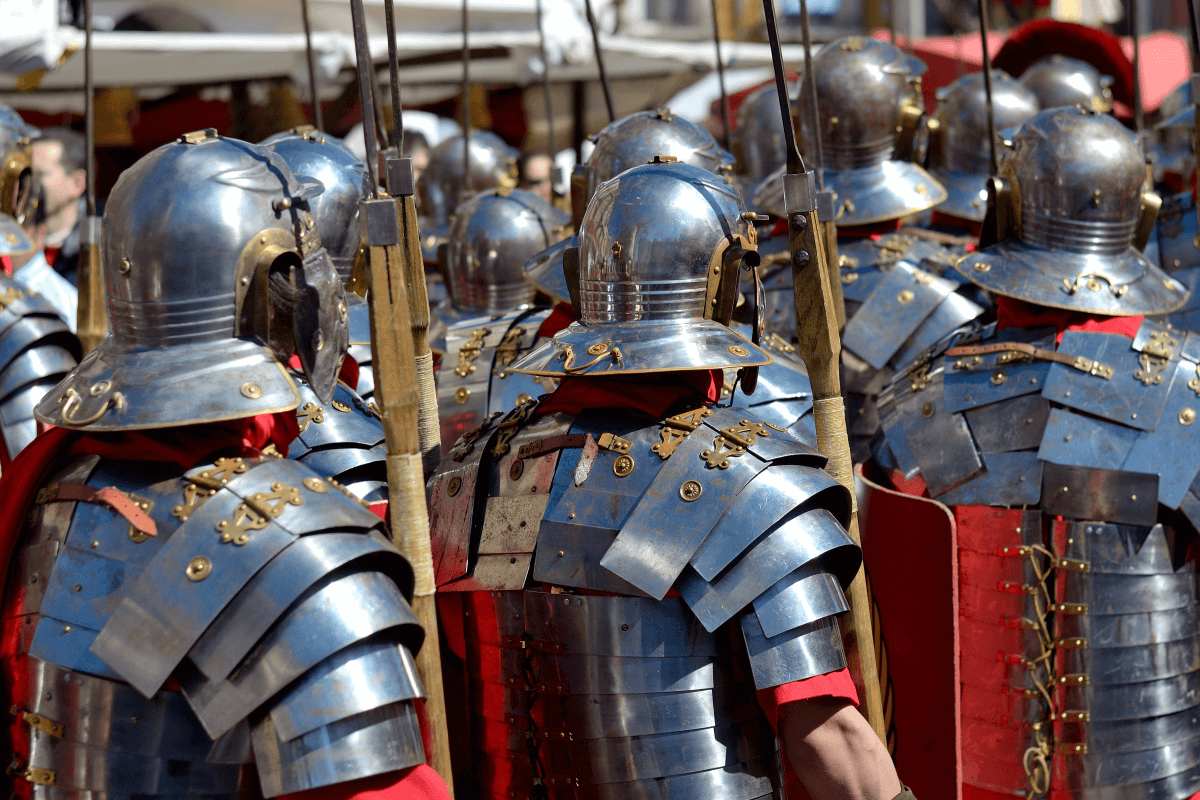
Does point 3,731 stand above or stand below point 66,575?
below

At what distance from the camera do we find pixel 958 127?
7.76m

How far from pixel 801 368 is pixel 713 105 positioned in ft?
35.1

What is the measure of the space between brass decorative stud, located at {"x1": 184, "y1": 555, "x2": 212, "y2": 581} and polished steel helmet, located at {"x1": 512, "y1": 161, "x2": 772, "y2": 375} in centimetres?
96

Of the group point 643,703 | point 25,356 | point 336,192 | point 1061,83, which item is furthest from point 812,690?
point 1061,83

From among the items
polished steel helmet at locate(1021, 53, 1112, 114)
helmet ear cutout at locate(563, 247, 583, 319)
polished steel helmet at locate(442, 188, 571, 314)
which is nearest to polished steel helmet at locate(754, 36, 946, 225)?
polished steel helmet at locate(442, 188, 571, 314)

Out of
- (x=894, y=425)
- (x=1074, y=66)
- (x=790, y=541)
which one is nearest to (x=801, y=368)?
(x=894, y=425)

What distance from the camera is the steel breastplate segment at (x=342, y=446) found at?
12.4 ft

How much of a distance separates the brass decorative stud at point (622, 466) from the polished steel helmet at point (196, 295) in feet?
2.36

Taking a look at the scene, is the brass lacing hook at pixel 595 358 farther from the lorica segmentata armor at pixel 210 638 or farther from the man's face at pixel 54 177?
the man's face at pixel 54 177

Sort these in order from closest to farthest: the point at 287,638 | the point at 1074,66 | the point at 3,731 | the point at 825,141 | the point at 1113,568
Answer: the point at 287,638, the point at 3,731, the point at 1113,568, the point at 825,141, the point at 1074,66

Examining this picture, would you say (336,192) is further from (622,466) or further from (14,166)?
(14,166)

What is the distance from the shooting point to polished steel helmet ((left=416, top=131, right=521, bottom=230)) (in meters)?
8.99

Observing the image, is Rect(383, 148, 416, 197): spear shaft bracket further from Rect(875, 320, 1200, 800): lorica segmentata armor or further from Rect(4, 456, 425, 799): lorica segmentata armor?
Rect(875, 320, 1200, 800): lorica segmentata armor

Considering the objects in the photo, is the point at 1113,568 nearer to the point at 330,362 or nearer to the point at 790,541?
the point at 790,541
